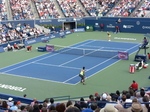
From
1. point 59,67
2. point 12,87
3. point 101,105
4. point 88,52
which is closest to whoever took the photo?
point 101,105

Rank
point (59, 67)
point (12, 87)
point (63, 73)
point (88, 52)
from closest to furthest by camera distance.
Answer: point (12, 87) < point (63, 73) < point (59, 67) < point (88, 52)

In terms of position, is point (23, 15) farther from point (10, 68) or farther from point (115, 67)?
point (115, 67)

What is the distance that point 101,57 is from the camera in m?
31.7

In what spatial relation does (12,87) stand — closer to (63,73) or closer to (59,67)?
(63,73)

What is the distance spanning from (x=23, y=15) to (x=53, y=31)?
606 cm

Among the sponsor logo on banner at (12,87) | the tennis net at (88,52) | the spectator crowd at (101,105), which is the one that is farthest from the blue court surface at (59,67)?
the spectator crowd at (101,105)

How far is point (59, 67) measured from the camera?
91.4 feet

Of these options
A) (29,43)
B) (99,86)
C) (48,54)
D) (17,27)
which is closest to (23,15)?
(17,27)

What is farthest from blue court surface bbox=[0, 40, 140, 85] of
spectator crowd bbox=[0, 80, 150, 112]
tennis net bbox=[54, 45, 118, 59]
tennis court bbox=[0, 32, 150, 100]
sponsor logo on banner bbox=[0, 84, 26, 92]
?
spectator crowd bbox=[0, 80, 150, 112]

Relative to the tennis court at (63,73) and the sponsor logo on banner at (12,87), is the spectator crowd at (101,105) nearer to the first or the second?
the sponsor logo on banner at (12,87)

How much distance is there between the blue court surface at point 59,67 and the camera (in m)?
25.0

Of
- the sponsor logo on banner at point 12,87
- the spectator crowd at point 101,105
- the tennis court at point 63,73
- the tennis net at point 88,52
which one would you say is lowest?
the sponsor logo on banner at point 12,87

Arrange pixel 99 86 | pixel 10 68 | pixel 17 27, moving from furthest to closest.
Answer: pixel 17 27 → pixel 10 68 → pixel 99 86

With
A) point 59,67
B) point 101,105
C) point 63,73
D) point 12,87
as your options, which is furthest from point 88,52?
point 101,105
